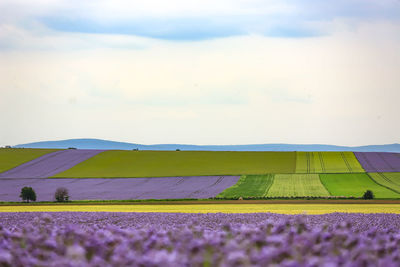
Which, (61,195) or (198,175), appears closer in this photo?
(61,195)

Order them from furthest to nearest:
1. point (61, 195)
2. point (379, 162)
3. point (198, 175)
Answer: point (379, 162) < point (198, 175) < point (61, 195)

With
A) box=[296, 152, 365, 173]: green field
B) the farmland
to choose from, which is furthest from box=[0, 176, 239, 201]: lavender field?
box=[296, 152, 365, 173]: green field

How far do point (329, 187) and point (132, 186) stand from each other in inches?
824

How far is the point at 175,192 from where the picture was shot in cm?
5222

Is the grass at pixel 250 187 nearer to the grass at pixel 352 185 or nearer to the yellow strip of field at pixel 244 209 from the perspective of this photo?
the grass at pixel 352 185

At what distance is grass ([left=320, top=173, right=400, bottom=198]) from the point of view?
48750mm

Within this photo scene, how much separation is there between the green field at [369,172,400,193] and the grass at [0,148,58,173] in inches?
1914

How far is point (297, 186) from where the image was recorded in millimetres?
54812

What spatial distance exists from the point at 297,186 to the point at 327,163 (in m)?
25.3


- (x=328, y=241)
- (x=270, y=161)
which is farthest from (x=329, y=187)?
(x=328, y=241)

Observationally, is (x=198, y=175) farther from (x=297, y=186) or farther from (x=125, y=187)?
(x=297, y=186)

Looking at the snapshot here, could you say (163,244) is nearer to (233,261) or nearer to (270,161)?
(233,261)

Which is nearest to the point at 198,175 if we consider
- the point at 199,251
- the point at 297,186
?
the point at 297,186

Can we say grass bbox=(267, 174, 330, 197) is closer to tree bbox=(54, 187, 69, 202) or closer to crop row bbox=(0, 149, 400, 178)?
crop row bbox=(0, 149, 400, 178)
